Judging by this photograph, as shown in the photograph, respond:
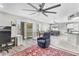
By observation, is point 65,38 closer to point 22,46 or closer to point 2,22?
point 22,46

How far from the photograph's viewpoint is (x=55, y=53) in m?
2.34

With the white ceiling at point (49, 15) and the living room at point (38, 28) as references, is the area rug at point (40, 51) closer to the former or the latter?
the living room at point (38, 28)

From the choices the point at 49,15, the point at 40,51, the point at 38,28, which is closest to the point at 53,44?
the point at 40,51

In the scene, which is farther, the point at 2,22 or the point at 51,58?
the point at 51,58

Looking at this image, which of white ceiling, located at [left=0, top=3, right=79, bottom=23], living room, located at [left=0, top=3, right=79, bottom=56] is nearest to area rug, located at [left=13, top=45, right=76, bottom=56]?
living room, located at [left=0, top=3, right=79, bottom=56]

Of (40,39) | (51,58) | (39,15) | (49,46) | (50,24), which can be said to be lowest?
(51,58)

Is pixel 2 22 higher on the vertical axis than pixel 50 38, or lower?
higher

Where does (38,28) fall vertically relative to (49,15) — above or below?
below

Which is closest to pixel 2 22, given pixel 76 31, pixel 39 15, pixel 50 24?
pixel 39 15

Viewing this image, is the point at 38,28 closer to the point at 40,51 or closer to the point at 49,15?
the point at 49,15

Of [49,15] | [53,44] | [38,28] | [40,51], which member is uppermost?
[49,15]

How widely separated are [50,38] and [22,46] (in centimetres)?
64

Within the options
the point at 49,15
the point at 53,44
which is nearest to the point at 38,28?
the point at 49,15

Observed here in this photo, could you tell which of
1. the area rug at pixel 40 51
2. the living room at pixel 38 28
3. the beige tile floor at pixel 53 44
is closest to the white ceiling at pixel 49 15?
the living room at pixel 38 28
